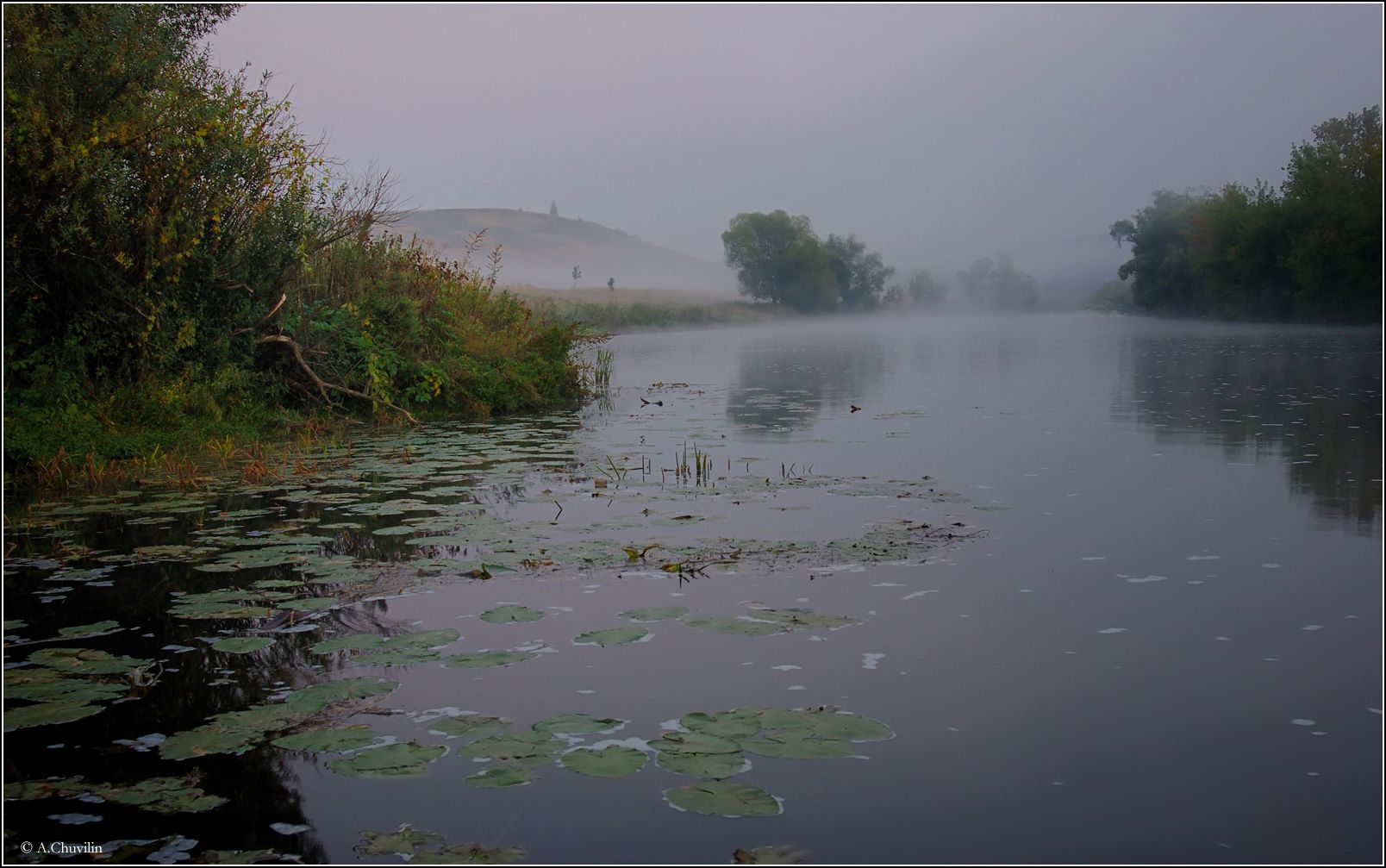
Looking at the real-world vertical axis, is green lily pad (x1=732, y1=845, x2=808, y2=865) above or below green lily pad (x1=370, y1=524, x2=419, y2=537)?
below

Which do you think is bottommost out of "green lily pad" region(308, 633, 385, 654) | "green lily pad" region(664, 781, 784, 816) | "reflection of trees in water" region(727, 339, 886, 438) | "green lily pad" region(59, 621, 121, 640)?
"green lily pad" region(664, 781, 784, 816)

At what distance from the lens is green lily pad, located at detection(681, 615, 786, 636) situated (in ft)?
19.1

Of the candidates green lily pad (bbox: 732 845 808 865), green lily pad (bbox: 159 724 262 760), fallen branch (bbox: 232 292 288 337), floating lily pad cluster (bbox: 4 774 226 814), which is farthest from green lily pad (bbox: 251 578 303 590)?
fallen branch (bbox: 232 292 288 337)

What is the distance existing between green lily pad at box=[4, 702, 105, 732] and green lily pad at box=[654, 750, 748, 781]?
7.96 ft

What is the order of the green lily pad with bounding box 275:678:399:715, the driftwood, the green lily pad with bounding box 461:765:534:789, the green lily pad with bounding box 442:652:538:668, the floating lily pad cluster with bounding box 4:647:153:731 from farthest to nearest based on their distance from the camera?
the driftwood < the green lily pad with bounding box 442:652:538:668 < the green lily pad with bounding box 275:678:399:715 < the floating lily pad cluster with bounding box 4:647:153:731 < the green lily pad with bounding box 461:765:534:789

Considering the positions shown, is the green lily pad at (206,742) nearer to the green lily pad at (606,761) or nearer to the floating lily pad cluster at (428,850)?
the floating lily pad cluster at (428,850)

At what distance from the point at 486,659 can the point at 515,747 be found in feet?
3.71

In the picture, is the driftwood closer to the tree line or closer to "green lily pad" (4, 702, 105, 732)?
"green lily pad" (4, 702, 105, 732)

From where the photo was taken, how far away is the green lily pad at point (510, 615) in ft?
19.8

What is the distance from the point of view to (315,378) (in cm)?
1455

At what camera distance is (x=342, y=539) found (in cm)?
797

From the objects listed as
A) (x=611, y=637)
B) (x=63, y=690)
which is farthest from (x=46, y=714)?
(x=611, y=637)

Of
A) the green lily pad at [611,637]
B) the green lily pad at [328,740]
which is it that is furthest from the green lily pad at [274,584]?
the green lily pad at [328,740]

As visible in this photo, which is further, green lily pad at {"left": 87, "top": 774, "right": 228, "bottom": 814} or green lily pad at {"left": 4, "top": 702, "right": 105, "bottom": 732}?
green lily pad at {"left": 4, "top": 702, "right": 105, "bottom": 732}
